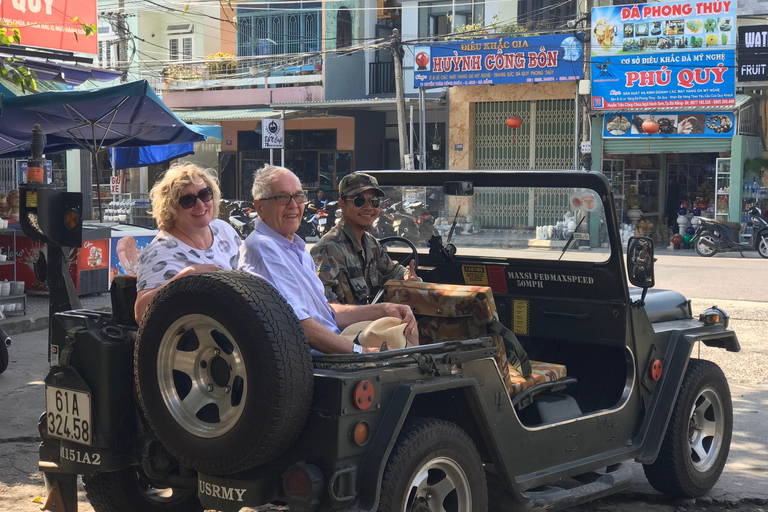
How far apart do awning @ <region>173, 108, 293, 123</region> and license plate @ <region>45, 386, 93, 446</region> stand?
24907mm

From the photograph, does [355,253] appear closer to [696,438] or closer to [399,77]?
[696,438]

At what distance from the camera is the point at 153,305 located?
3.27m

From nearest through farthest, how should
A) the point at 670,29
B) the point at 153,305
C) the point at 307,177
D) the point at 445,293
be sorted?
the point at 153,305 → the point at 445,293 → the point at 670,29 → the point at 307,177

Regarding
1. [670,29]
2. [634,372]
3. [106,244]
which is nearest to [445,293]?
[634,372]

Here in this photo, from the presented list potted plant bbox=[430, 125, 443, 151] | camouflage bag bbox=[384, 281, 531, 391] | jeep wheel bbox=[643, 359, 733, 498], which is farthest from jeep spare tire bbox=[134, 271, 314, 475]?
potted plant bbox=[430, 125, 443, 151]

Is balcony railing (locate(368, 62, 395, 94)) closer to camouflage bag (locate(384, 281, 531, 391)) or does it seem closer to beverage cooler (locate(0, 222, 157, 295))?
beverage cooler (locate(0, 222, 157, 295))

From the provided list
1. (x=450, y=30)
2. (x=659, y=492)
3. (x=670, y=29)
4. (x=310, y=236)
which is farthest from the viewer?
(x=450, y=30)

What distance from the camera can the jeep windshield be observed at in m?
4.63

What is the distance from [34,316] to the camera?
34.3 feet

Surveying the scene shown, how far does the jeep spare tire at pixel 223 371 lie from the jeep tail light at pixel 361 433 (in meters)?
0.18

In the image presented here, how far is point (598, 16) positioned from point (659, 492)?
19512mm

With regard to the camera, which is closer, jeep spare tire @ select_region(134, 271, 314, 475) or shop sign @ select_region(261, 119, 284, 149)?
jeep spare tire @ select_region(134, 271, 314, 475)

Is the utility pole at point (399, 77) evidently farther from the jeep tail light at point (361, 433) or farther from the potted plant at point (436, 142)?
the jeep tail light at point (361, 433)

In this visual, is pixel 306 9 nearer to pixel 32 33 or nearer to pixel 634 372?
pixel 32 33
